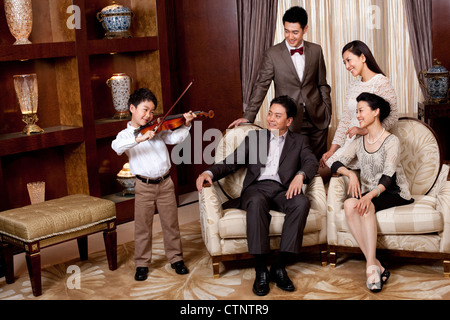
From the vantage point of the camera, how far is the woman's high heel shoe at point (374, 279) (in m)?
3.38

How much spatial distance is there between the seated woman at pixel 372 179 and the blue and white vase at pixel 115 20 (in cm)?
213

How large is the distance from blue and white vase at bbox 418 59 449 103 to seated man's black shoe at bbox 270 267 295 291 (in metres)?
2.83

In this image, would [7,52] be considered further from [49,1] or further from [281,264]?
[281,264]

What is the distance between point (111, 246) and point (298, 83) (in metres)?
1.75

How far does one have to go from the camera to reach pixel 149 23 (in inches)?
202

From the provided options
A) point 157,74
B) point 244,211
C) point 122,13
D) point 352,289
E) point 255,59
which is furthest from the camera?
point 255,59

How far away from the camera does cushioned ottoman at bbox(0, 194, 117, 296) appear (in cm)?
353

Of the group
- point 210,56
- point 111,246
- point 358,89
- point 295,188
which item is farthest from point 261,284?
point 210,56

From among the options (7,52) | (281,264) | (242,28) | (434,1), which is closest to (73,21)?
(7,52)

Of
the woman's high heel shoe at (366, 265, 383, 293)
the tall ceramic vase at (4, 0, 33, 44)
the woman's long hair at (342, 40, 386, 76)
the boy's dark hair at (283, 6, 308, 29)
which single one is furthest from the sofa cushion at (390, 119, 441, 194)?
the tall ceramic vase at (4, 0, 33, 44)

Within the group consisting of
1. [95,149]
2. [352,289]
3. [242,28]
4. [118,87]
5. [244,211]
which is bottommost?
[352,289]

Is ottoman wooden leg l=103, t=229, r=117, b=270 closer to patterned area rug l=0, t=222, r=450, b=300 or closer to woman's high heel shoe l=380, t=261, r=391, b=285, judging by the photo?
patterned area rug l=0, t=222, r=450, b=300

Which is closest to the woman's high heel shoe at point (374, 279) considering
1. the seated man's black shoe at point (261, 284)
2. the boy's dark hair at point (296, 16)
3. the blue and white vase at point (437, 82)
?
the seated man's black shoe at point (261, 284)

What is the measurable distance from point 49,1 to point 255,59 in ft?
6.22
